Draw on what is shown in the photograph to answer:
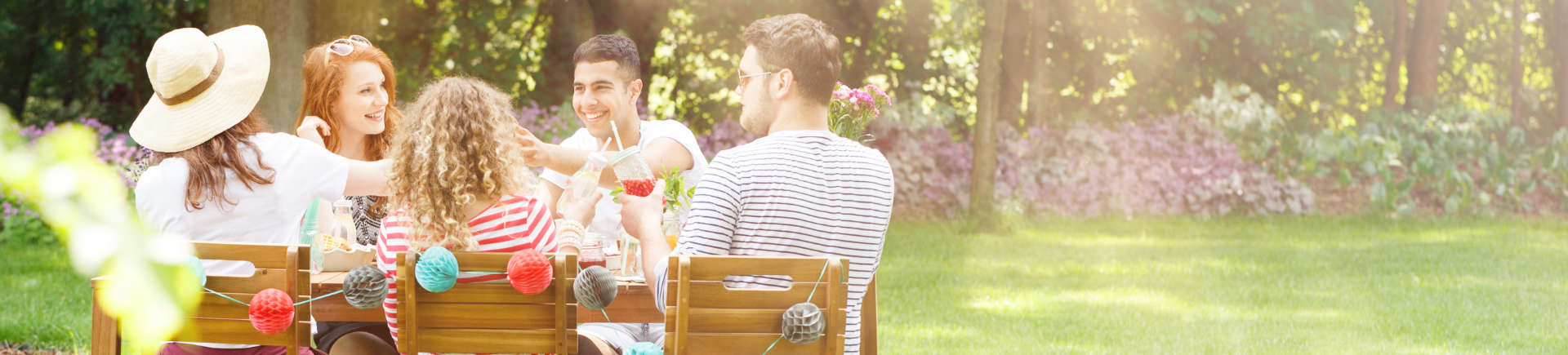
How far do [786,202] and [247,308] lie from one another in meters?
1.09

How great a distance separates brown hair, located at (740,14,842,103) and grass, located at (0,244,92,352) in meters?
2.84

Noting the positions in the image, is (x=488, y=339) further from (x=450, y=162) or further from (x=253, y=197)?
(x=253, y=197)

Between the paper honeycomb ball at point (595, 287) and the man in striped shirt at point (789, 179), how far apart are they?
11 cm

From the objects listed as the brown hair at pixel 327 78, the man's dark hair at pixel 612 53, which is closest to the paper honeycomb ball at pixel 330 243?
the brown hair at pixel 327 78

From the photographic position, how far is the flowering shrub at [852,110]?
11.1 feet

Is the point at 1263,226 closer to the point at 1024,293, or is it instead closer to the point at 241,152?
the point at 1024,293

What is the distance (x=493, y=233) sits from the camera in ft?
9.18

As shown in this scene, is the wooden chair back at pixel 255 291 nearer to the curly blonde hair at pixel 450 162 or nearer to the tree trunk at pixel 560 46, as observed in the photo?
the curly blonde hair at pixel 450 162

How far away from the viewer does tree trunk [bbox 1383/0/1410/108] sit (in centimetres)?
1469

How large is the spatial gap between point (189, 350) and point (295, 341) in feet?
1.00

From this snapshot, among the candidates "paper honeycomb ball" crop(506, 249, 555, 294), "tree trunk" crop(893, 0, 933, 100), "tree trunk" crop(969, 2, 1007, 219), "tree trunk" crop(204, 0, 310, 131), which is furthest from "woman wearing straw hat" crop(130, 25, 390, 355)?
"tree trunk" crop(893, 0, 933, 100)

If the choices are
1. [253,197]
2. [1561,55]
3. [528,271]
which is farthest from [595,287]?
[1561,55]

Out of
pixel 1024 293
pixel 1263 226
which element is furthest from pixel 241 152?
pixel 1263 226

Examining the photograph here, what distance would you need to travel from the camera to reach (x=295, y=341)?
8.64ft
